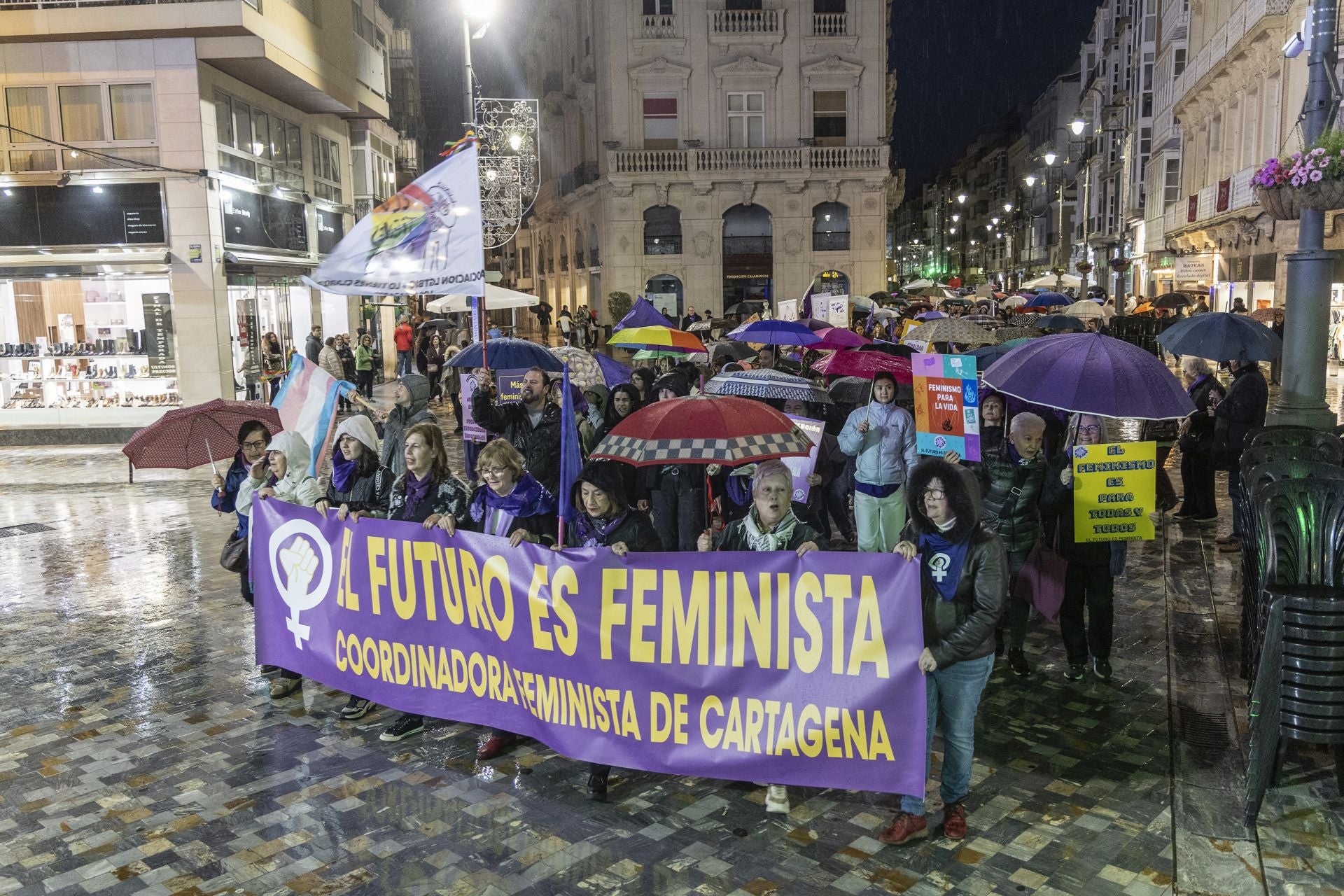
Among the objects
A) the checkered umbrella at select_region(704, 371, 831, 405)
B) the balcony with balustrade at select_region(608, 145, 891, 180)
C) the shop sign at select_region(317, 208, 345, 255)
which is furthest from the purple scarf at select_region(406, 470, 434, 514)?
the balcony with balustrade at select_region(608, 145, 891, 180)

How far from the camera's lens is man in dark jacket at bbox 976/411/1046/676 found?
677 centimetres

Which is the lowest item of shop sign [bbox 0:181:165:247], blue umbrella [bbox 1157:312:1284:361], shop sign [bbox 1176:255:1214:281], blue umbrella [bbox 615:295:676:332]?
blue umbrella [bbox 1157:312:1284:361]

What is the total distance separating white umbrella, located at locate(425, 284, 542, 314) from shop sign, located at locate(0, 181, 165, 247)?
18.4 feet

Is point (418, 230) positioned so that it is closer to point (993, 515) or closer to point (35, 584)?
point (993, 515)

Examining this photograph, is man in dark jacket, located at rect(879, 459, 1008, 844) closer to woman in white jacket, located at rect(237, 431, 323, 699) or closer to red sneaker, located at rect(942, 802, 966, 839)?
red sneaker, located at rect(942, 802, 966, 839)

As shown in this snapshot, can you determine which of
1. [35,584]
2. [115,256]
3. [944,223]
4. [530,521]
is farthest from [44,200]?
[944,223]

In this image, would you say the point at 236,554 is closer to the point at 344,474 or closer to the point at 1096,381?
the point at 344,474

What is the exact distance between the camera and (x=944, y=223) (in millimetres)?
160000

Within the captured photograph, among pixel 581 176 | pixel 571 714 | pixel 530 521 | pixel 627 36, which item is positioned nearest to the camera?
pixel 571 714

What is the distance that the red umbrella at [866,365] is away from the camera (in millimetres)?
9438

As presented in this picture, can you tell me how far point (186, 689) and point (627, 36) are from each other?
3746 cm

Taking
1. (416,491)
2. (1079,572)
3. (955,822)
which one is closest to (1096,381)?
(1079,572)

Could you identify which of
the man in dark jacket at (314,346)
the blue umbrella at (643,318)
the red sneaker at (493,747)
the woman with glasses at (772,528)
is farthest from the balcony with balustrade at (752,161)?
the woman with glasses at (772,528)

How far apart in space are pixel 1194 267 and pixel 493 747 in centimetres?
3192
